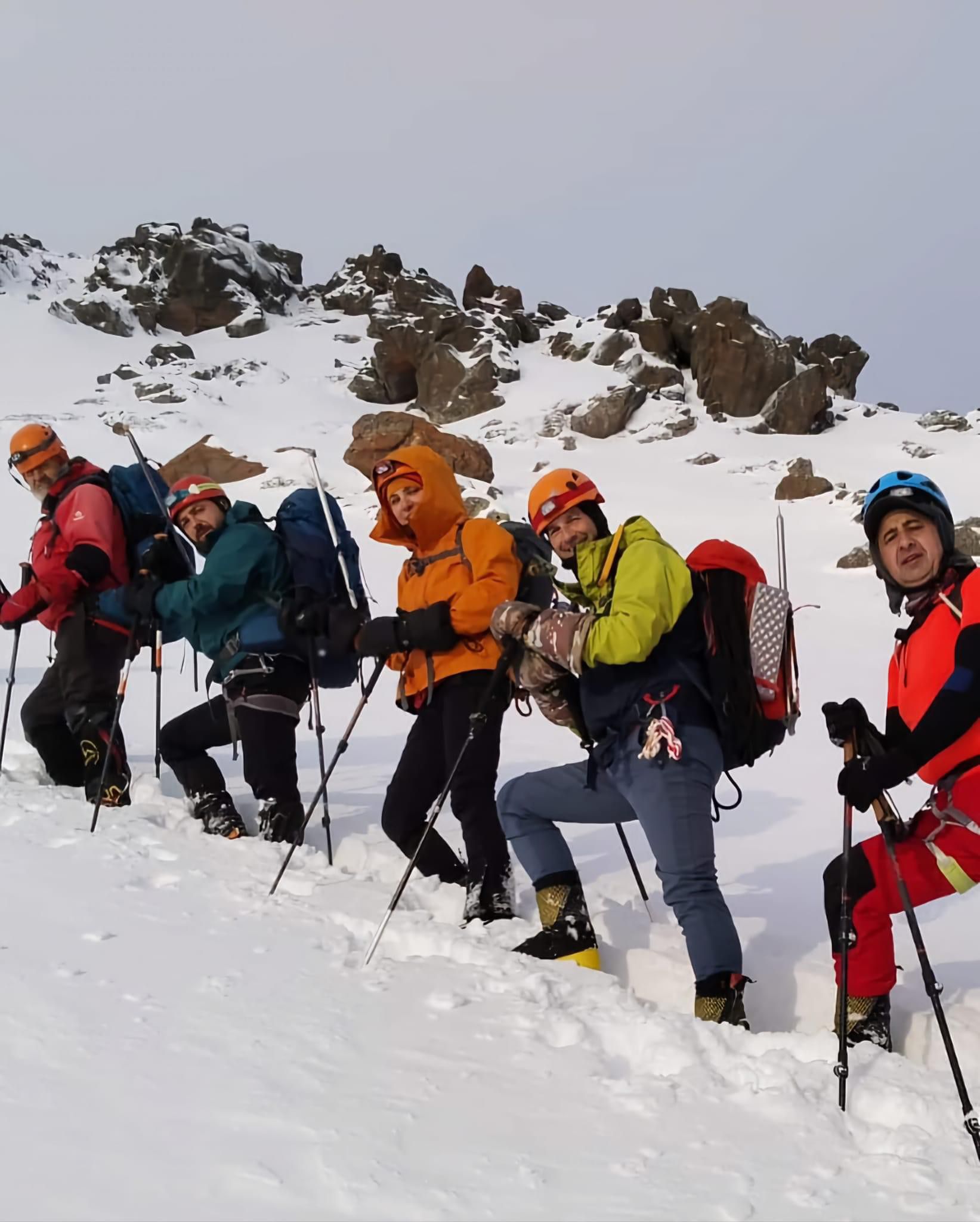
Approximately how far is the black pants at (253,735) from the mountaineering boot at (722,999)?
279 cm

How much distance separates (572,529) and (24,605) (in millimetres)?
4045

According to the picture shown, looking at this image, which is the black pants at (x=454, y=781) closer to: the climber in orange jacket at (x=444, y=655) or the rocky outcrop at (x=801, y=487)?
the climber in orange jacket at (x=444, y=655)

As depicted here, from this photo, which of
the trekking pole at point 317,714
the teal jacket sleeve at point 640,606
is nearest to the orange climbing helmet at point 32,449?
the trekking pole at point 317,714

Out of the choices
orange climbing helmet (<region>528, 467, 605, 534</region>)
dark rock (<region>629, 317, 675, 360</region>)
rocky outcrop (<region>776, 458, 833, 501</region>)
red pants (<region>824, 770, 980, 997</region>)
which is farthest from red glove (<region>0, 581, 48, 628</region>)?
dark rock (<region>629, 317, 675, 360</region>)

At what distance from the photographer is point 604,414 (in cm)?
3556

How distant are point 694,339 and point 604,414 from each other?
8942mm

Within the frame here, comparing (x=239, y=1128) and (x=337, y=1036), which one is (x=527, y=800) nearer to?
(x=337, y=1036)

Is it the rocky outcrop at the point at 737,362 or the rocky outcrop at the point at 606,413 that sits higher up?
the rocky outcrop at the point at 737,362

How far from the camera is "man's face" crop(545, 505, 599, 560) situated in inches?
147

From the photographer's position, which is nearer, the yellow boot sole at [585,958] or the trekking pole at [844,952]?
the trekking pole at [844,952]

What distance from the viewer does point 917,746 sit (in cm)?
281

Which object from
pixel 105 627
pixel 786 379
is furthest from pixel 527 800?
pixel 786 379

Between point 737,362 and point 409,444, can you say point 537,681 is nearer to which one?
point 409,444

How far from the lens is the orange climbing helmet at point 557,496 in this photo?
12.1 feet
